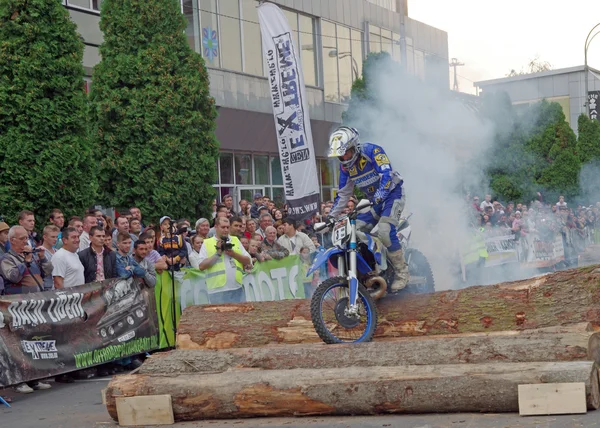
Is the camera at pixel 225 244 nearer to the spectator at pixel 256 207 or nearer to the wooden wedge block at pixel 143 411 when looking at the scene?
the wooden wedge block at pixel 143 411

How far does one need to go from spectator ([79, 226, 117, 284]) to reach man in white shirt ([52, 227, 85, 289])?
0.36 metres

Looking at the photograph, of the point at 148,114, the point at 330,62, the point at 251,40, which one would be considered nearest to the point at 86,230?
the point at 148,114

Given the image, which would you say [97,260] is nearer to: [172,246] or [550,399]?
[172,246]

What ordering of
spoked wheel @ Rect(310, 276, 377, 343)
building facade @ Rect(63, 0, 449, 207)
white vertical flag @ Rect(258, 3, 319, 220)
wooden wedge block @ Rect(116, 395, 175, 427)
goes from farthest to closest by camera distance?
building facade @ Rect(63, 0, 449, 207)
white vertical flag @ Rect(258, 3, 319, 220)
spoked wheel @ Rect(310, 276, 377, 343)
wooden wedge block @ Rect(116, 395, 175, 427)

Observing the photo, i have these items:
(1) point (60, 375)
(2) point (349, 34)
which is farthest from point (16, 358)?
(2) point (349, 34)

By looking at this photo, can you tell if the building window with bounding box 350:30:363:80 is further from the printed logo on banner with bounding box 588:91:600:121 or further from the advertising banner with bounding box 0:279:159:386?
the advertising banner with bounding box 0:279:159:386

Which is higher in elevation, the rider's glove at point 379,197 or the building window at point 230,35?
the building window at point 230,35

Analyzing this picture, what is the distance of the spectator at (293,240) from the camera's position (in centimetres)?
1500

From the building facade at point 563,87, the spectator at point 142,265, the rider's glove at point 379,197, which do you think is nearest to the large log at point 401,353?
the rider's glove at point 379,197

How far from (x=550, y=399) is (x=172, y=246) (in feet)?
22.6

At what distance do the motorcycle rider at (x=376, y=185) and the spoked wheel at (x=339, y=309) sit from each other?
729mm

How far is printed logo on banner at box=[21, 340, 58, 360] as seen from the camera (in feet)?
33.7

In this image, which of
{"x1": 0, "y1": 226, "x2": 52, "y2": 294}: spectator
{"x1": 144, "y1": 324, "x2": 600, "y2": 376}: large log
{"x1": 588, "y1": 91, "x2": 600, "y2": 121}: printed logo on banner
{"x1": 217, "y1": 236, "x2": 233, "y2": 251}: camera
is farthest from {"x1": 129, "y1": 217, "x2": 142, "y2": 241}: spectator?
{"x1": 588, "y1": 91, "x2": 600, "y2": 121}: printed logo on banner

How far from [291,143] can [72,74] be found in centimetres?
512
